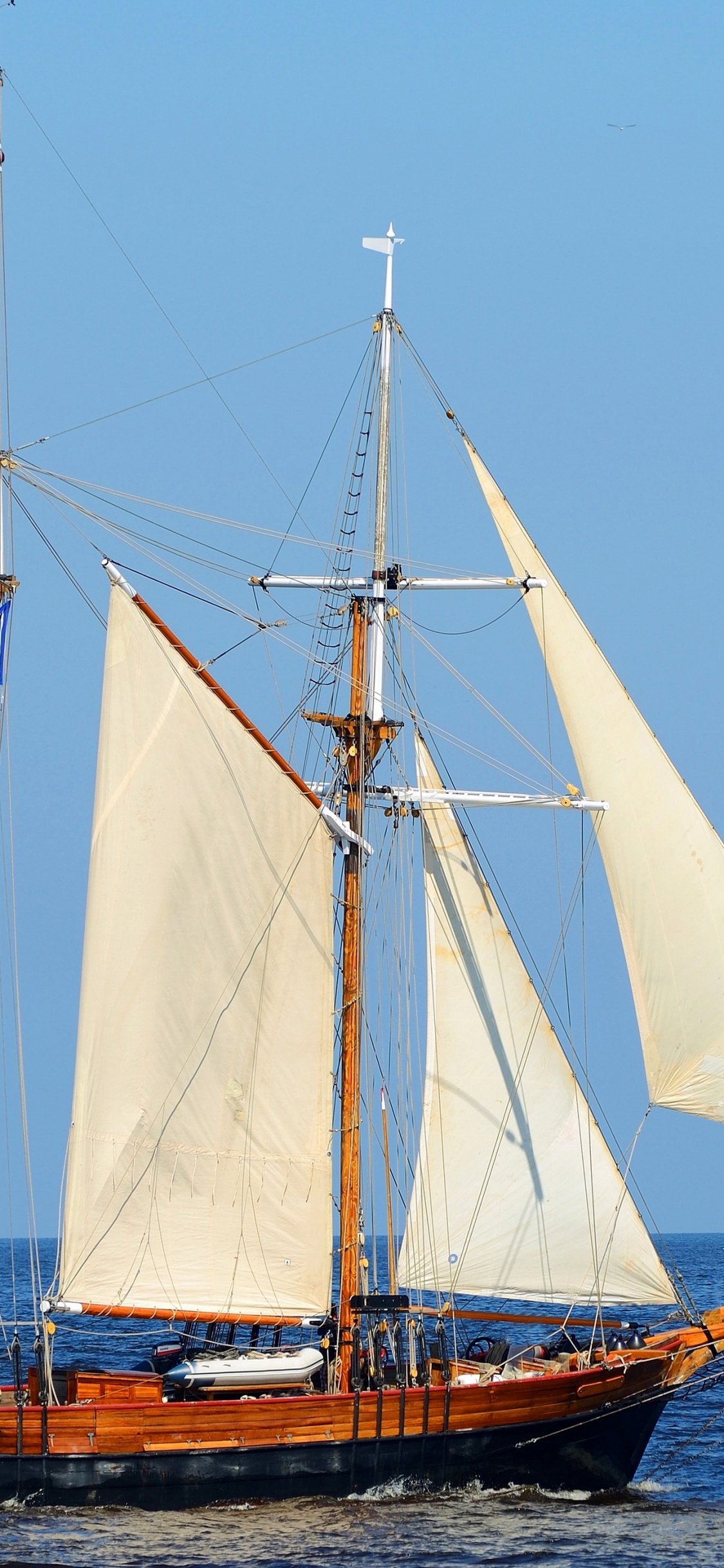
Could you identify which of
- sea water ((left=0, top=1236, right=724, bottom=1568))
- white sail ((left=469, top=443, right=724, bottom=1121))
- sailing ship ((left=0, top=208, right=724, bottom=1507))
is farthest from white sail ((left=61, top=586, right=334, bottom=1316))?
white sail ((left=469, top=443, right=724, bottom=1121))

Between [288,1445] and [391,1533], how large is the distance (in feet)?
7.69

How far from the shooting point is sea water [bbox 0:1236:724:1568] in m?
27.2

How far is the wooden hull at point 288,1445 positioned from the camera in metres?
29.3

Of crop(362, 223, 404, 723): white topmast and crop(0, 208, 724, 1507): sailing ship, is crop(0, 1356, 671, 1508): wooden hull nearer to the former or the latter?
crop(0, 208, 724, 1507): sailing ship

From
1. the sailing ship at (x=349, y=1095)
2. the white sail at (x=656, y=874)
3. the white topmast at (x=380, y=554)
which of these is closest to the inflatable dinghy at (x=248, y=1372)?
the sailing ship at (x=349, y=1095)

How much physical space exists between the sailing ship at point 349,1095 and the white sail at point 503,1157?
0.05 m

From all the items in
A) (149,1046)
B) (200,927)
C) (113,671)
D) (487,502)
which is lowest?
(149,1046)

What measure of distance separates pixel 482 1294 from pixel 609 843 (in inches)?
352

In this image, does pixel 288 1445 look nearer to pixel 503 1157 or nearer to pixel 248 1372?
pixel 248 1372

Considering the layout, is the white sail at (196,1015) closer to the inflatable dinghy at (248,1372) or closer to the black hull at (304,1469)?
the inflatable dinghy at (248,1372)

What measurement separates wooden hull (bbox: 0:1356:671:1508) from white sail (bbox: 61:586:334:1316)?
2.94 m

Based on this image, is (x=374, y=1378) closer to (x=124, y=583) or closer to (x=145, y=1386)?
(x=145, y=1386)

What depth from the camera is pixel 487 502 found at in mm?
35062

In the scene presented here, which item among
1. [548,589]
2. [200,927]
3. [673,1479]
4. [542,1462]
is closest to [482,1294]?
[542,1462]
